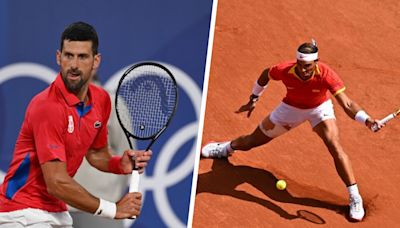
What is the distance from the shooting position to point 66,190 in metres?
4.14

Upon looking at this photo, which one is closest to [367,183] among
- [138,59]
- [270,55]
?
[270,55]

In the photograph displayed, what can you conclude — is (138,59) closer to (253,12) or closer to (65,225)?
(65,225)

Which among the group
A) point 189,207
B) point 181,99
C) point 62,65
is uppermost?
point 62,65

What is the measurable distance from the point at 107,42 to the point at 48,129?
121 centimetres

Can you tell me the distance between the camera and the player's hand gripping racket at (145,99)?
4.82 m

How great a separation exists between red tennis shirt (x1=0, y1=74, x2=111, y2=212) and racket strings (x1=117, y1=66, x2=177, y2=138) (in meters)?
0.42

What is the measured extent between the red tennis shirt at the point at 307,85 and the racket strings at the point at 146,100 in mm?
1289

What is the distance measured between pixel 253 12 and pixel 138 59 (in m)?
1.83

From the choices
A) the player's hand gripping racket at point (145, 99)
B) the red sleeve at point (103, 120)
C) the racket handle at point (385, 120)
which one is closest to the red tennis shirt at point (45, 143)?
the red sleeve at point (103, 120)

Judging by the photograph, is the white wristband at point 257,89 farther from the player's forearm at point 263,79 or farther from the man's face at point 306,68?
the man's face at point 306,68

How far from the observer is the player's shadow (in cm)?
601

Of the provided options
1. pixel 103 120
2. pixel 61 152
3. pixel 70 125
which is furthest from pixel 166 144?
pixel 61 152

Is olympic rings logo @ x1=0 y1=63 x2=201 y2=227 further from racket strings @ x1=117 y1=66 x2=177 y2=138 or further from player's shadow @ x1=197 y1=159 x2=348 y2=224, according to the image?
player's shadow @ x1=197 y1=159 x2=348 y2=224

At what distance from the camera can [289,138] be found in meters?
6.19
